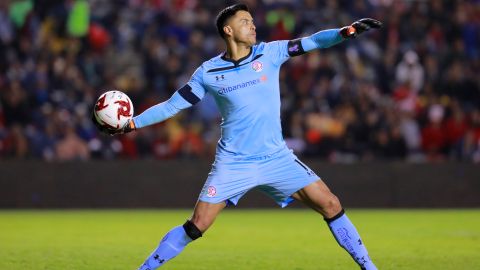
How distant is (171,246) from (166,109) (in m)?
1.16

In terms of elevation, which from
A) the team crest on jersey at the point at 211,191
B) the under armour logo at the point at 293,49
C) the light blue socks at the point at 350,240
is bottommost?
the light blue socks at the point at 350,240

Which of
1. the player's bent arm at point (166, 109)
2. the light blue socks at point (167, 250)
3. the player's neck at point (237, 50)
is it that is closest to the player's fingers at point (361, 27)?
the player's neck at point (237, 50)

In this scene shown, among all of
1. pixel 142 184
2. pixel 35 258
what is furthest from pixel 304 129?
pixel 35 258

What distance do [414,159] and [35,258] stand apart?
9496mm

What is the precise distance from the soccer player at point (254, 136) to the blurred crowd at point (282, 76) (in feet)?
30.8

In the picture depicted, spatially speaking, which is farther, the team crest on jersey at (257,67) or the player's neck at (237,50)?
the player's neck at (237,50)

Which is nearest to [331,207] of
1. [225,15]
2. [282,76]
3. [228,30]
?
[228,30]

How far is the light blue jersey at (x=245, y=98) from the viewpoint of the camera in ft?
25.9

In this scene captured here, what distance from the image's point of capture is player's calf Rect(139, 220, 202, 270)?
25.2 ft

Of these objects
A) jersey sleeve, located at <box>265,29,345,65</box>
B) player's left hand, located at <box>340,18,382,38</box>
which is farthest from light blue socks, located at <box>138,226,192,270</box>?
→ player's left hand, located at <box>340,18,382,38</box>

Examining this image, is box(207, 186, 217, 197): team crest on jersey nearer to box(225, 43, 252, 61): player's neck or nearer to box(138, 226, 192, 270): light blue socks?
box(138, 226, 192, 270): light blue socks

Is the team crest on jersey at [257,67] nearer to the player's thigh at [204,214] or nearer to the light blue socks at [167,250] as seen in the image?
the player's thigh at [204,214]

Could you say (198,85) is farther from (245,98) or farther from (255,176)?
(255,176)

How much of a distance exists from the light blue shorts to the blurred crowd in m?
9.41
